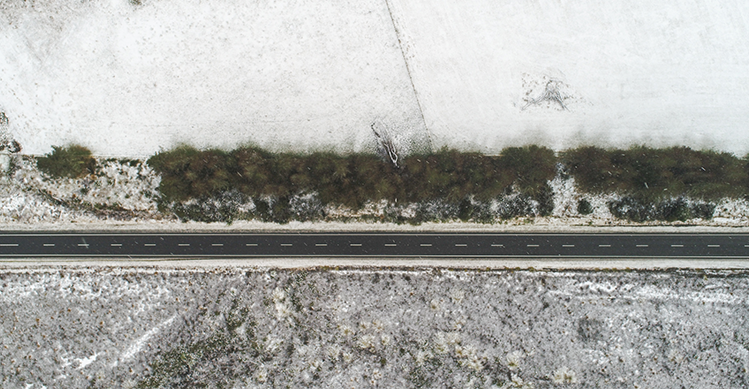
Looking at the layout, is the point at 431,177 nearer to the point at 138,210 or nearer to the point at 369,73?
the point at 369,73

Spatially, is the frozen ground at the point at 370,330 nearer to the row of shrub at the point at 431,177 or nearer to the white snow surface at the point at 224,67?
the row of shrub at the point at 431,177

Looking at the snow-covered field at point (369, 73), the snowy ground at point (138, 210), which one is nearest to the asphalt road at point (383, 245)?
the snowy ground at point (138, 210)

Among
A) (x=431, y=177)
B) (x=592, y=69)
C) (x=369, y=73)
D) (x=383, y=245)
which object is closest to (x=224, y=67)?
(x=369, y=73)

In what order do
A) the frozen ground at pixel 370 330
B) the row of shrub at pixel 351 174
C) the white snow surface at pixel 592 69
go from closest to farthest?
the row of shrub at pixel 351 174
the frozen ground at pixel 370 330
the white snow surface at pixel 592 69

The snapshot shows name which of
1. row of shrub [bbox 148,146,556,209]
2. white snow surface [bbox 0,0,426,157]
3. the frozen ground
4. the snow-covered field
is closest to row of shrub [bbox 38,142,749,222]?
row of shrub [bbox 148,146,556,209]

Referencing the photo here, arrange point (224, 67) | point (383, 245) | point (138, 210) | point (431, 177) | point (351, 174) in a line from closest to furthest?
point (431, 177) < point (351, 174) < point (224, 67) < point (138, 210) < point (383, 245)

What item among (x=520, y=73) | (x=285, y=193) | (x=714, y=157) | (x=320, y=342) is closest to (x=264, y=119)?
(x=285, y=193)
